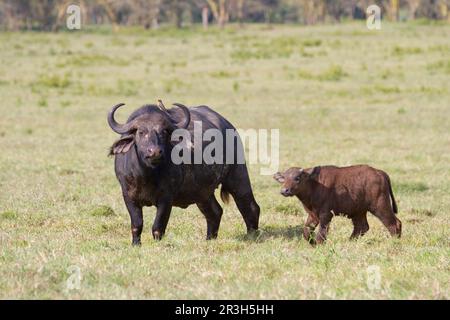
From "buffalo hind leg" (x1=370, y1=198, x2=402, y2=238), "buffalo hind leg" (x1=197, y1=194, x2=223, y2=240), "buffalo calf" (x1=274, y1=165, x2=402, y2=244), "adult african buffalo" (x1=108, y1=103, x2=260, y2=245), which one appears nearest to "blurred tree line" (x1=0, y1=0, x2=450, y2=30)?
"buffalo hind leg" (x1=197, y1=194, x2=223, y2=240)

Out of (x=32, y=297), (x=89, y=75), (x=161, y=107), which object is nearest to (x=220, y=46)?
(x=89, y=75)

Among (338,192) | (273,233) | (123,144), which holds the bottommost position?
(273,233)

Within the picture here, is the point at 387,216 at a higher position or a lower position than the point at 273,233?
higher

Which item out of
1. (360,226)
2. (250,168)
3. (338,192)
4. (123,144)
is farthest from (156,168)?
(250,168)

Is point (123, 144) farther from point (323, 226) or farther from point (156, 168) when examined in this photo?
point (323, 226)

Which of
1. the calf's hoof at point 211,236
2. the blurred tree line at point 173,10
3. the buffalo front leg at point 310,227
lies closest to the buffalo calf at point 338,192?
the buffalo front leg at point 310,227

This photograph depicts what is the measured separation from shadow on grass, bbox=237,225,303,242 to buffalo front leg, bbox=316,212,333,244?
1.71 feet

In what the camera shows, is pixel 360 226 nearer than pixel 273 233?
Yes

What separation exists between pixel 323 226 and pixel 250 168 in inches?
262

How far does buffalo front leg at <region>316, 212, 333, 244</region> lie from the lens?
9.00 meters

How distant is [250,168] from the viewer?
15.7 meters

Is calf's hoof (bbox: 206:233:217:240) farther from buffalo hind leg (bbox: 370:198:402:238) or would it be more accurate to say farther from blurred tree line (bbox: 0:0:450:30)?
blurred tree line (bbox: 0:0:450:30)

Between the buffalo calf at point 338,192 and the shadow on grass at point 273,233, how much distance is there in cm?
51

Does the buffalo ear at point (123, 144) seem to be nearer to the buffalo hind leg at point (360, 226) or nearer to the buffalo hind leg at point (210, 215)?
the buffalo hind leg at point (210, 215)
